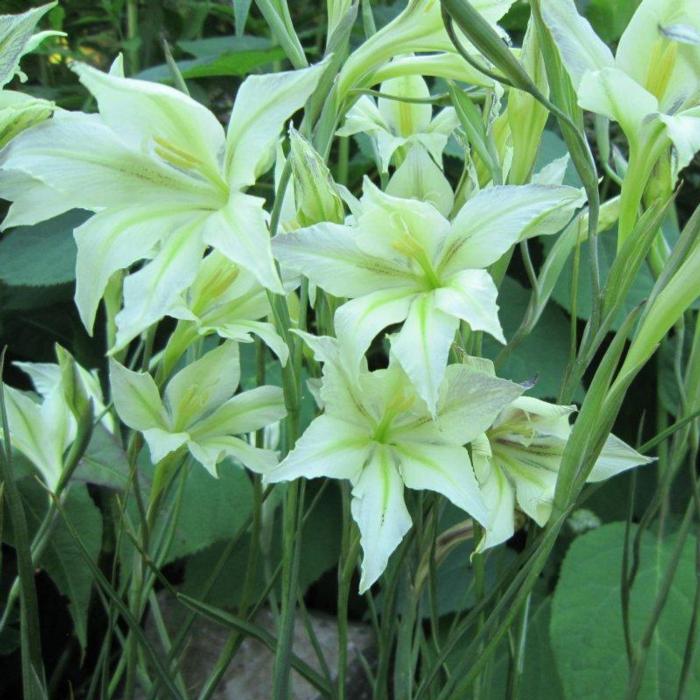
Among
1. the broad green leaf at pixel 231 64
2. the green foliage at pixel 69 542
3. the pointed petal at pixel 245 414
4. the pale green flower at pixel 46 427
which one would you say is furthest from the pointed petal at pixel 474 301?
the broad green leaf at pixel 231 64

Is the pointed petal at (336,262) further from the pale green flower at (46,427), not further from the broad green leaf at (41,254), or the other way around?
the broad green leaf at (41,254)

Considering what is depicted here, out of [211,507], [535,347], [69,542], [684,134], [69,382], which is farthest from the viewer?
[535,347]

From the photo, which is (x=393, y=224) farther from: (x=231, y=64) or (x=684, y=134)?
(x=231, y=64)

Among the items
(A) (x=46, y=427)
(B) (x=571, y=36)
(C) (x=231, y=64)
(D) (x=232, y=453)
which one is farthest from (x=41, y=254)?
(B) (x=571, y=36)

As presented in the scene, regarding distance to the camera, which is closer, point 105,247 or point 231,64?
point 105,247

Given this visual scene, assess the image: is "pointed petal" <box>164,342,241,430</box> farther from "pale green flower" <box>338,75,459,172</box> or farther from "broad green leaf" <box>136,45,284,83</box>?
"broad green leaf" <box>136,45,284,83</box>
